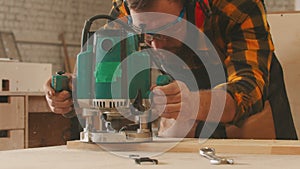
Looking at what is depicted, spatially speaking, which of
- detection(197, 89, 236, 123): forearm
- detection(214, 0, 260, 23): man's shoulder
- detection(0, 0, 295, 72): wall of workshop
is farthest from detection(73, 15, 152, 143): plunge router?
detection(0, 0, 295, 72): wall of workshop

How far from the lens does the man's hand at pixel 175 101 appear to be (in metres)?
1.33

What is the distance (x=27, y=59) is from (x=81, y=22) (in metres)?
1.10

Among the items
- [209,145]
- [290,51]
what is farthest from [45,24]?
[209,145]

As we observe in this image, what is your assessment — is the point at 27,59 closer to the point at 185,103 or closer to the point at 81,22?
the point at 81,22

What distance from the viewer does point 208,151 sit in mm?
1241

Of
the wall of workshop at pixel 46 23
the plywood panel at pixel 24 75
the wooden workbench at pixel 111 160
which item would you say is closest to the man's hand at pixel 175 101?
the wooden workbench at pixel 111 160

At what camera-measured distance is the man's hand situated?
1.33 meters

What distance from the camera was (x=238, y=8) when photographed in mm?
1641

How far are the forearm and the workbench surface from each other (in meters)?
0.19

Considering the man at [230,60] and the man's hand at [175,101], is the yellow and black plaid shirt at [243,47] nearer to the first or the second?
the man at [230,60]

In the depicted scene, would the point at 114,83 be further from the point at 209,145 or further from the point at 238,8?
the point at 238,8

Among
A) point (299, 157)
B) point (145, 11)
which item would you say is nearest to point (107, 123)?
point (145, 11)

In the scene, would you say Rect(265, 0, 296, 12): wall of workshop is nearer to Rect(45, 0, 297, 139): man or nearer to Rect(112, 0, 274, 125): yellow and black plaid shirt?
Rect(45, 0, 297, 139): man

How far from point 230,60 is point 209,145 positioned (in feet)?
1.18
